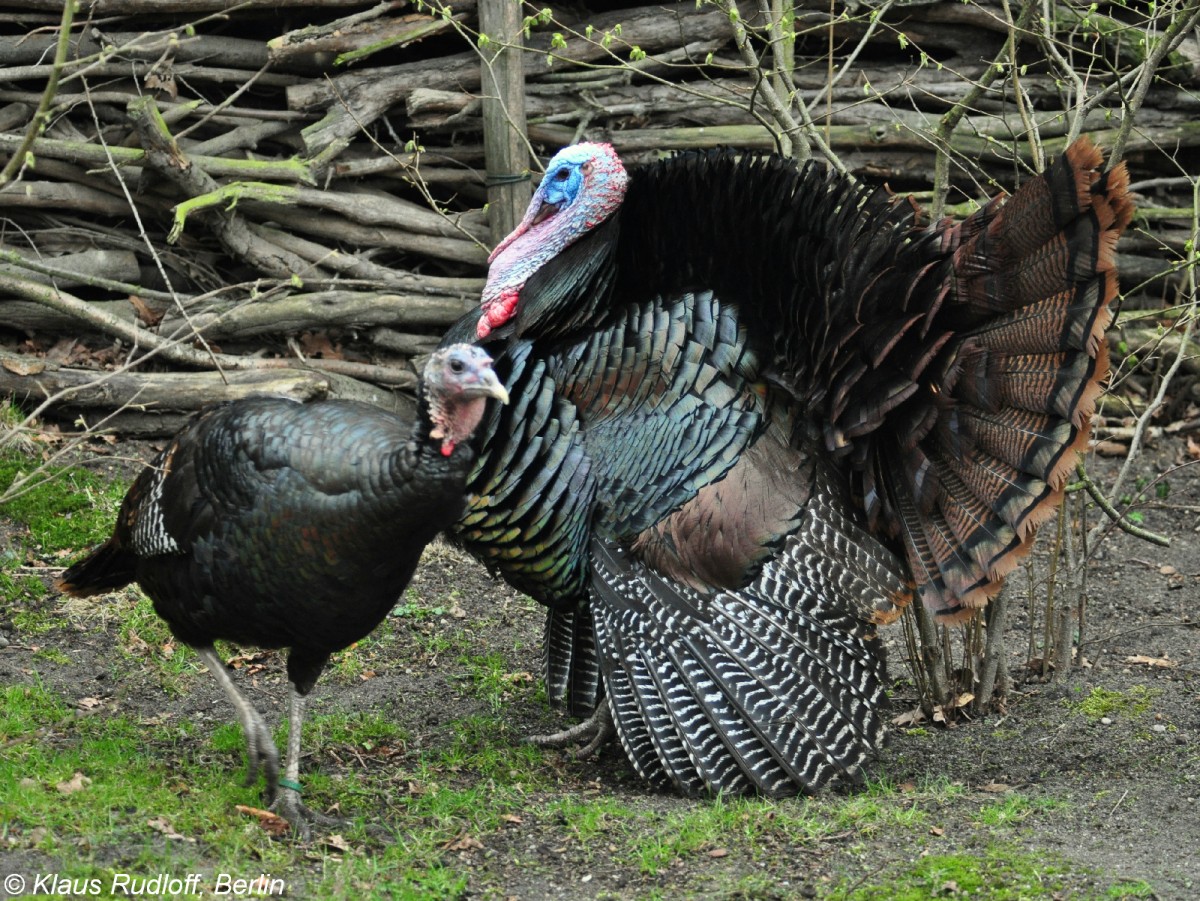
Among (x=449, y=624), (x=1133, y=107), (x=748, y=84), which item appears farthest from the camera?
(x=748, y=84)

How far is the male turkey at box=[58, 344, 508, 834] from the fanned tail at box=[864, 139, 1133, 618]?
1.77 metres

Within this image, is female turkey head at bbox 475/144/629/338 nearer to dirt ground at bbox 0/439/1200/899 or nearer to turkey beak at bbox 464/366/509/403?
turkey beak at bbox 464/366/509/403

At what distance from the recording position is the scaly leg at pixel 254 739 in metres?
4.36

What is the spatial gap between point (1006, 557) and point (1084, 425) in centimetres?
53

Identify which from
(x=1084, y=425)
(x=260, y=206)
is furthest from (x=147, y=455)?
(x=1084, y=425)

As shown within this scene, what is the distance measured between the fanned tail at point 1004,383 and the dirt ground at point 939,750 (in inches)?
31.6

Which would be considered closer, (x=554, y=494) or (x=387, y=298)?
(x=554, y=494)

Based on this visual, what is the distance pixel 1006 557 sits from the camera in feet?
15.1

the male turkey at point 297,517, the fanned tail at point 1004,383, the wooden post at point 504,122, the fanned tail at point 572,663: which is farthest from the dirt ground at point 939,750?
the wooden post at point 504,122

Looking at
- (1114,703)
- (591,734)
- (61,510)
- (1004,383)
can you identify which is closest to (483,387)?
(1004,383)

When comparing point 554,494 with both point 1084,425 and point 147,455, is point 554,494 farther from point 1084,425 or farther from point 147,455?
point 147,455

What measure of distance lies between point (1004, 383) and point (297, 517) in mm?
2427

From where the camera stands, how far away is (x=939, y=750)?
523 cm

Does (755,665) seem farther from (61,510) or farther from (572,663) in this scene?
(61,510)
